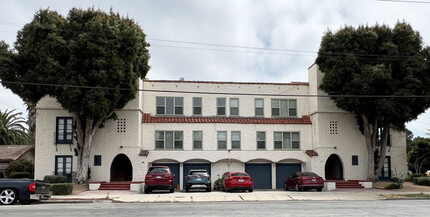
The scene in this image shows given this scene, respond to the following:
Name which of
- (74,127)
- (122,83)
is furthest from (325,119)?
(74,127)

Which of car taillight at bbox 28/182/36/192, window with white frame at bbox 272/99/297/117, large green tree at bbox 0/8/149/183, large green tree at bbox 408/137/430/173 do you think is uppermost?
large green tree at bbox 0/8/149/183

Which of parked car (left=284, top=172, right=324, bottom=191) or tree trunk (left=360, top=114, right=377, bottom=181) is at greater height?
tree trunk (left=360, top=114, right=377, bottom=181)

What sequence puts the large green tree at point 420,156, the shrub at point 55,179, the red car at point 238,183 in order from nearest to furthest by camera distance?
the red car at point 238,183, the shrub at point 55,179, the large green tree at point 420,156

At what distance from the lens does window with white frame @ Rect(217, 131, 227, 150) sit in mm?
38531

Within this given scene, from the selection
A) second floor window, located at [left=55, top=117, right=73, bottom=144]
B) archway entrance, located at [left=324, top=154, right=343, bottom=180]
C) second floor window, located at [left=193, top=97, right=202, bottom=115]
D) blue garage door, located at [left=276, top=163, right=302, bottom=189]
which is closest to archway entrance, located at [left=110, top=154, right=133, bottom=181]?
second floor window, located at [left=55, top=117, right=73, bottom=144]

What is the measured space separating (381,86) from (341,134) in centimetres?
600

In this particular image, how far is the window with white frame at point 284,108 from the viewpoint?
40469 mm

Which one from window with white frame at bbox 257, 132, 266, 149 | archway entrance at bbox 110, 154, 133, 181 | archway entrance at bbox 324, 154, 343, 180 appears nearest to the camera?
archway entrance at bbox 110, 154, 133, 181

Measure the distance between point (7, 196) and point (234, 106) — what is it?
907 inches

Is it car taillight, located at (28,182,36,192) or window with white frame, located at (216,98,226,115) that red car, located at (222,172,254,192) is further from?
Answer: car taillight, located at (28,182,36,192)

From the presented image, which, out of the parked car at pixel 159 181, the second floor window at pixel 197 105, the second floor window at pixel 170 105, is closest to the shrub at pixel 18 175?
the second floor window at pixel 170 105

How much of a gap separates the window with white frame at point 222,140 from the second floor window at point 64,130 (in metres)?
11.7

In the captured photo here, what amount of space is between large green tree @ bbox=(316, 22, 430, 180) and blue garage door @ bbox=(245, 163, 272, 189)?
331 inches

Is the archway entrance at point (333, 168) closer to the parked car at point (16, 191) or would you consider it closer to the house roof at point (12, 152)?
the parked car at point (16, 191)
